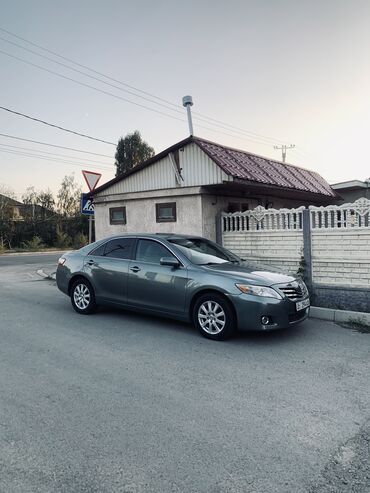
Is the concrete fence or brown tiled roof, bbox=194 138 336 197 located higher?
brown tiled roof, bbox=194 138 336 197

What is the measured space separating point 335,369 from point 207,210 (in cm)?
567

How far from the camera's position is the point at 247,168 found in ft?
32.9

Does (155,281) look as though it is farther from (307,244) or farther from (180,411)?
(307,244)

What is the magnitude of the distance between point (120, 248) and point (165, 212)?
3389 mm

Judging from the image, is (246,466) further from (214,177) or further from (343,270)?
(214,177)

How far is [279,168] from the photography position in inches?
500

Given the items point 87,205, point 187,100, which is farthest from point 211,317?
point 187,100

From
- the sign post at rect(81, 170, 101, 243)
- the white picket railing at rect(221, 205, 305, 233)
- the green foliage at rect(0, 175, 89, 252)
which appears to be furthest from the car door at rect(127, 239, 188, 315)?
the green foliage at rect(0, 175, 89, 252)

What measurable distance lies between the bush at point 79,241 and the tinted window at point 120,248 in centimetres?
2325

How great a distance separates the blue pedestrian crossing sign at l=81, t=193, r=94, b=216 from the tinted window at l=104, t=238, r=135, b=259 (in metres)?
4.22

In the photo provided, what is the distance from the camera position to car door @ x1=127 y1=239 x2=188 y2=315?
19.8 ft

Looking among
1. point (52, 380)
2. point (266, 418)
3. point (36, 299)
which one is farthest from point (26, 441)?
point (36, 299)

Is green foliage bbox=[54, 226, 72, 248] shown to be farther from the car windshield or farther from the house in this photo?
the car windshield

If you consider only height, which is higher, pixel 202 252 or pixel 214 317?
pixel 202 252
